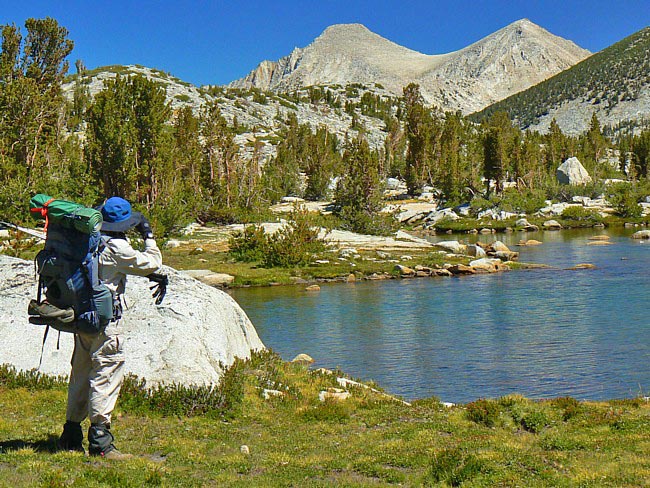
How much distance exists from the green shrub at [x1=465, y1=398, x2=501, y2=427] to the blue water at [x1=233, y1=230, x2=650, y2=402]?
4872 millimetres

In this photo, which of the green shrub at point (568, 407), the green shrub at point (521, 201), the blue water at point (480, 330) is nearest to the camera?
the green shrub at point (568, 407)

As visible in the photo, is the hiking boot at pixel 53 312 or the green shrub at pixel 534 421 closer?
the hiking boot at pixel 53 312

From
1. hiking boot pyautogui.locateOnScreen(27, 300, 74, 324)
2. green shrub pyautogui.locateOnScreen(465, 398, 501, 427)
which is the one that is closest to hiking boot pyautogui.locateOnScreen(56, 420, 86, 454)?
hiking boot pyautogui.locateOnScreen(27, 300, 74, 324)

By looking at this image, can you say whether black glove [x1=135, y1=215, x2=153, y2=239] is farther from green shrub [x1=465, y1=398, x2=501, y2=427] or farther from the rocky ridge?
the rocky ridge

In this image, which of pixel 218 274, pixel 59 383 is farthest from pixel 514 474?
pixel 218 274

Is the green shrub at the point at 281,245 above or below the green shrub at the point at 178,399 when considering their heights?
above

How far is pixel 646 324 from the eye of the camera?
26641 millimetres

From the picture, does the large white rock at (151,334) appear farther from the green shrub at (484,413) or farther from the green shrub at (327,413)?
the green shrub at (484,413)

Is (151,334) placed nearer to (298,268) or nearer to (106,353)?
(106,353)

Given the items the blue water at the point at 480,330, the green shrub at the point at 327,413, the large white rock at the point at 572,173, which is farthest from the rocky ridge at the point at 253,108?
the green shrub at the point at 327,413

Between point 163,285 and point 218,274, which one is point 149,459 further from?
point 218,274

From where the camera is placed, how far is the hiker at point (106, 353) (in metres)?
8.81

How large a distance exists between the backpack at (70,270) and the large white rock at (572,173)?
10916 centimetres

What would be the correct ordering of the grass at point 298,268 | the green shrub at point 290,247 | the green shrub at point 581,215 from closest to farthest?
the grass at point 298,268, the green shrub at point 290,247, the green shrub at point 581,215
